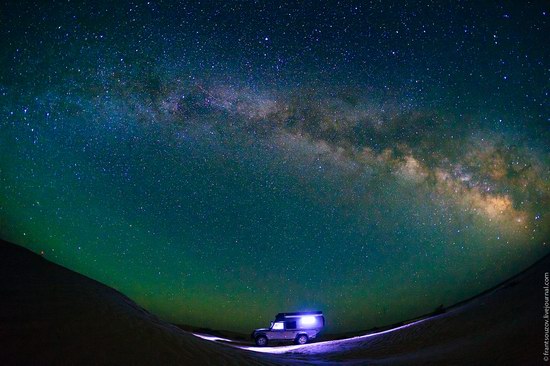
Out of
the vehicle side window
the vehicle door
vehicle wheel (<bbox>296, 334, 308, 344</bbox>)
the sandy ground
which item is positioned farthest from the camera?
the vehicle side window

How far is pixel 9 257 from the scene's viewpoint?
442 inches

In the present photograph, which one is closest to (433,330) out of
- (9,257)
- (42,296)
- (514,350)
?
(514,350)

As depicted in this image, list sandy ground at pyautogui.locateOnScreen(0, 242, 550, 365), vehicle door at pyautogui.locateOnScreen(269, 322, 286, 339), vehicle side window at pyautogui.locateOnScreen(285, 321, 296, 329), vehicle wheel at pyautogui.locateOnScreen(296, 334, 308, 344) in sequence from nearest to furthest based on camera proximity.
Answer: sandy ground at pyautogui.locateOnScreen(0, 242, 550, 365) → vehicle wheel at pyautogui.locateOnScreen(296, 334, 308, 344) → vehicle door at pyautogui.locateOnScreen(269, 322, 286, 339) → vehicle side window at pyautogui.locateOnScreen(285, 321, 296, 329)

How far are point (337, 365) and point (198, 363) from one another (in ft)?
16.6

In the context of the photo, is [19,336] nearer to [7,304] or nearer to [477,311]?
[7,304]

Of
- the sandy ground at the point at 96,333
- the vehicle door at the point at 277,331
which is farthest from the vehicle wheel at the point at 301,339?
the sandy ground at the point at 96,333

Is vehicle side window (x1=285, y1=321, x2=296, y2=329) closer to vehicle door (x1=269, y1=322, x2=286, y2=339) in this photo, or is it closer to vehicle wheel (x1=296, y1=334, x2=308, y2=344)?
vehicle door (x1=269, y1=322, x2=286, y2=339)

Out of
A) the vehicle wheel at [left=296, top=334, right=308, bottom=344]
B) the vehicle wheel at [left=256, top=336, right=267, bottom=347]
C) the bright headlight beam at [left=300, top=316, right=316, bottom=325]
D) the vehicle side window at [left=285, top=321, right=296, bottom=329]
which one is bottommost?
the vehicle wheel at [left=256, top=336, right=267, bottom=347]

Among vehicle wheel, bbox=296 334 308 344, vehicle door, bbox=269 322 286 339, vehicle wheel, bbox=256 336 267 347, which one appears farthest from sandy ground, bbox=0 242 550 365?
vehicle wheel, bbox=256 336 267 347

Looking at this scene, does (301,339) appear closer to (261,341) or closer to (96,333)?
(261,341)

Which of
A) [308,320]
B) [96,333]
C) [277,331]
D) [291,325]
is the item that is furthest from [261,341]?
[96,333]

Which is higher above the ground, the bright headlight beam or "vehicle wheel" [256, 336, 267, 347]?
the bright headlight beam

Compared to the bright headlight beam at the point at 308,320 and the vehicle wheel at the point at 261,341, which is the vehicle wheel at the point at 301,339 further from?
the vehicle wheel at the point at 261,341

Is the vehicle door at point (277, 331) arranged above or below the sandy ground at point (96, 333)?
below
